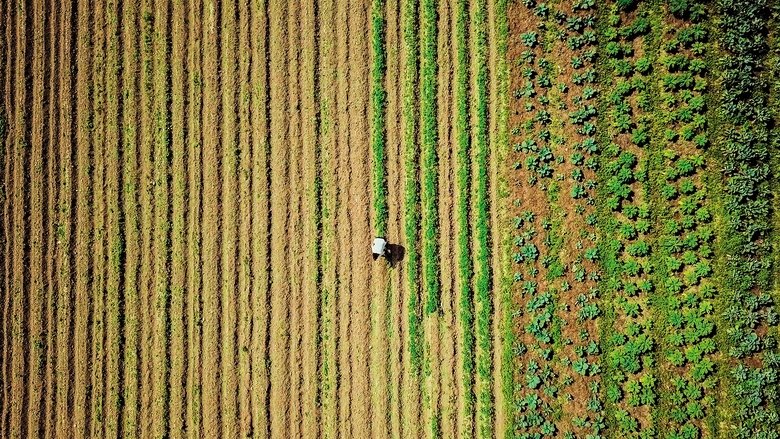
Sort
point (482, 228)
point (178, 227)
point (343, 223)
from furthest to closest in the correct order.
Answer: point (178, 227)
point (343, 223)
point (482, 228)

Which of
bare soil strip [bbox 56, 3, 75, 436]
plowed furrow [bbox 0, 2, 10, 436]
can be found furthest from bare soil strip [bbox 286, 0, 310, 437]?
plowed furrow [bbox 0, 2, 10, 436]

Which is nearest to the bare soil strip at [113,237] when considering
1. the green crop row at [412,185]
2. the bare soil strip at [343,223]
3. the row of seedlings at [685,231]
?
the bare soil strip at [343,223]

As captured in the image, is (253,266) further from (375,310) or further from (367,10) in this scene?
(367,10)

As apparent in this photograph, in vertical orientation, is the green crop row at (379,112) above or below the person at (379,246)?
above

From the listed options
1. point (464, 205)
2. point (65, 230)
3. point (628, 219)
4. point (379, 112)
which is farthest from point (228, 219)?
point (628, 219)

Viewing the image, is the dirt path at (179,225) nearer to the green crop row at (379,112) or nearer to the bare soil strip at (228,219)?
the bare soil strip at (228,219)

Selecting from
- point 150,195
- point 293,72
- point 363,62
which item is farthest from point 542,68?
point 150,195

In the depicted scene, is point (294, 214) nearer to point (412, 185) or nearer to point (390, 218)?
point (390, 218)
